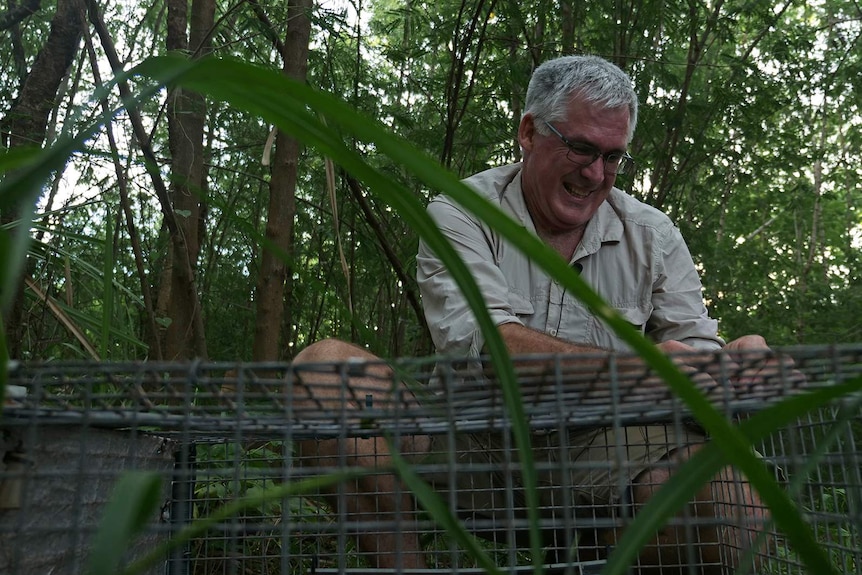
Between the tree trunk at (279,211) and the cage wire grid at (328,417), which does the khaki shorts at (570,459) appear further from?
the tree trunk at (279,211)

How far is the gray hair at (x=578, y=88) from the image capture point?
188 cm

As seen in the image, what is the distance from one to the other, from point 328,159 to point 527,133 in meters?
0.89

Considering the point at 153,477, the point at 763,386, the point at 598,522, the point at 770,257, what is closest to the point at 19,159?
the point at 153,477

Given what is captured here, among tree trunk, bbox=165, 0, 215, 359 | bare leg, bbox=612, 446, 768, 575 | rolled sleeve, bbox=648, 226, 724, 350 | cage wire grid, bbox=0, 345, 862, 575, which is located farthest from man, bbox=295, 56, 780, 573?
tree trunk, bbox=165, 0, 215, 359

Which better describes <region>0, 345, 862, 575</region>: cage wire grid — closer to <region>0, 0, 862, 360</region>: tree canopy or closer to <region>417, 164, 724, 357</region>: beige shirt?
<region>0, 0, 862, 360</region>: tree canopy

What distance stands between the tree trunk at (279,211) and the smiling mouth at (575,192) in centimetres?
110

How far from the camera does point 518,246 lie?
0.35 m

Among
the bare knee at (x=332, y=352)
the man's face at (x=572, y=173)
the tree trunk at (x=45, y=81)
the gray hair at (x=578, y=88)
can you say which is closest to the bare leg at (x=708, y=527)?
the bare knee at (x=332, y=352)

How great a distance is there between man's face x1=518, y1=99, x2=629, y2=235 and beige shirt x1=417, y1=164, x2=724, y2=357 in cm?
4

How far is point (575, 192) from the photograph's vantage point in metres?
1.85

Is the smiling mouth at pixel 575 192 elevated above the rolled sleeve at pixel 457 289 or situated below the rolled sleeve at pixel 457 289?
above

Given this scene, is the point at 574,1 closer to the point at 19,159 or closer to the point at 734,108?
the point at 734,108

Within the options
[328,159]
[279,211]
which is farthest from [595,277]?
[279,211]

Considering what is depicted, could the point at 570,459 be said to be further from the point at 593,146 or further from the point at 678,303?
the point at 593,146
